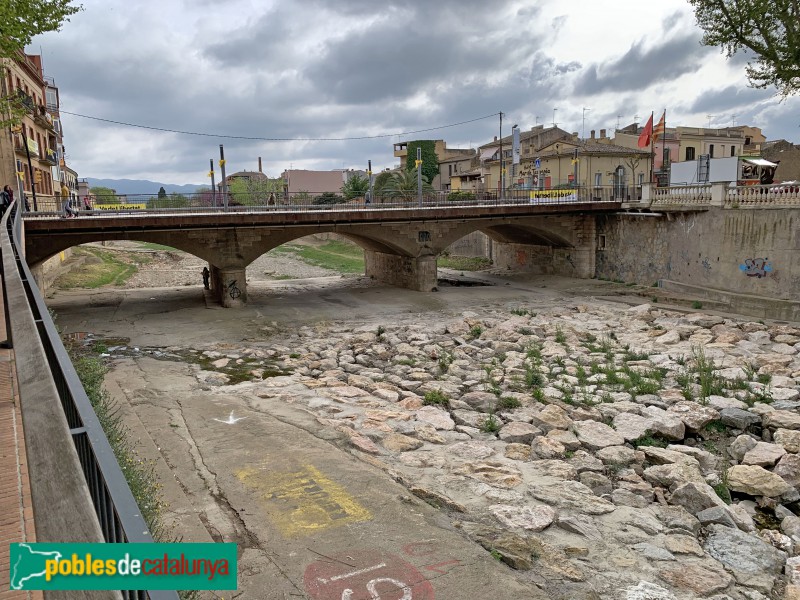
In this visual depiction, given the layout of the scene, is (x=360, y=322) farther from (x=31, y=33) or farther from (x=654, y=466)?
(x=654, y=466)

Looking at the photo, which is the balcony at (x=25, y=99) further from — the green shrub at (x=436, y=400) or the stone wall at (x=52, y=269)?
the green shrub at (x=436, y=400)

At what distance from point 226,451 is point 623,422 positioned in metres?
8.77

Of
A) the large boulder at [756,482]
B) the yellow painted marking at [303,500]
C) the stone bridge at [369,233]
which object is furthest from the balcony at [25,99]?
the large boulder at [756,482]

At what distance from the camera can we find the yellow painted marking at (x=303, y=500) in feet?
26.6

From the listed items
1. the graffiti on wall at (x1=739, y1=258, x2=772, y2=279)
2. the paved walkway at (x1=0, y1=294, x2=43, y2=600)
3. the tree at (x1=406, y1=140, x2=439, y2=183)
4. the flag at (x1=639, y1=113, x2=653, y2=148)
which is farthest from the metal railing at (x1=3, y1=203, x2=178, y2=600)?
the tree at (x1=406, y1=140, x2=439, y2=183)

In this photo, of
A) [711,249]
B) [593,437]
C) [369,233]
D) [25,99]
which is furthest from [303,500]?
[25,99]

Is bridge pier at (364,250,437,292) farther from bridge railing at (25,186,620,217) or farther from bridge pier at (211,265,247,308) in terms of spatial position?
bridge pier at (211,265,247,308)

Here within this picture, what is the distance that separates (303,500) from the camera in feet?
29.0

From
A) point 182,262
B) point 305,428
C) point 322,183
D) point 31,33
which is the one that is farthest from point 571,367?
point 322,183

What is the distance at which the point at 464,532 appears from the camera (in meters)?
8.04

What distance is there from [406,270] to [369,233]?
421 centimetres

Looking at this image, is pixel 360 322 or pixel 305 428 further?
pixel 360 322

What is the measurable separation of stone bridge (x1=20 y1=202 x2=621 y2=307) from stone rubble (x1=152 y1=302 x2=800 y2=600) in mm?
8024

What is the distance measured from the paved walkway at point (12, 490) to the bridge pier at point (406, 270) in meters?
29.5
